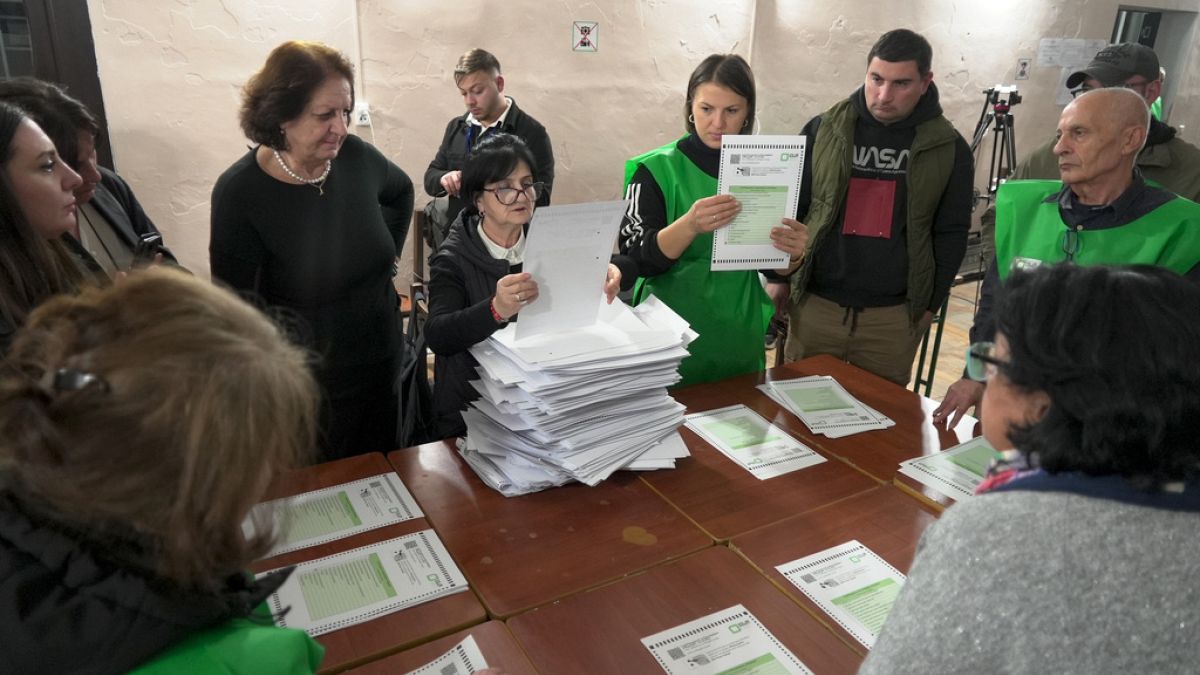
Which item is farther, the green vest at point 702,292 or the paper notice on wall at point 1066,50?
the paper notice on wall at point 1066,50

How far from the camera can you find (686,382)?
209cm

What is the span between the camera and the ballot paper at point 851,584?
111 cm

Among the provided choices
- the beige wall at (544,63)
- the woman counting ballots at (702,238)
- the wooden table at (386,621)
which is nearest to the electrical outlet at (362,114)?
the beige wall at (544,63)

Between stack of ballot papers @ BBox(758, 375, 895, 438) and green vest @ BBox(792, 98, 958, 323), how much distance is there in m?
0.54

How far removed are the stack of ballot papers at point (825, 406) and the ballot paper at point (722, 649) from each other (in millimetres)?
737

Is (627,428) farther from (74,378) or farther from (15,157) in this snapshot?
(15,157)

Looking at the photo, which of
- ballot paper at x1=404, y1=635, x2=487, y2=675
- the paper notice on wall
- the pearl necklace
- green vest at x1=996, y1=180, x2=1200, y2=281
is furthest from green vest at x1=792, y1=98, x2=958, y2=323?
the paper notice on wall

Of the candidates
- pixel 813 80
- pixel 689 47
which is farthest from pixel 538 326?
pixel 813 80

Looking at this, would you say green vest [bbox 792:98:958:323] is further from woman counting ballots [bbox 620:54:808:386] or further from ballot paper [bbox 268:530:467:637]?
ballot paper [bbox 268:530:467:637]

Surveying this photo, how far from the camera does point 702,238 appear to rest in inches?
79.7

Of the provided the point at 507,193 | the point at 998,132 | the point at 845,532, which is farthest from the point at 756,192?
the point at 998,132

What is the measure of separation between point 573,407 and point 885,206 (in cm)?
145

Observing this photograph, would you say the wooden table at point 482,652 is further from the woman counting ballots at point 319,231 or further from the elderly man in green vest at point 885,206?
the elderly man in green vest at point 885,206

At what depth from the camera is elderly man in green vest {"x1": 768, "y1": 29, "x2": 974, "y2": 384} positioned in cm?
229
